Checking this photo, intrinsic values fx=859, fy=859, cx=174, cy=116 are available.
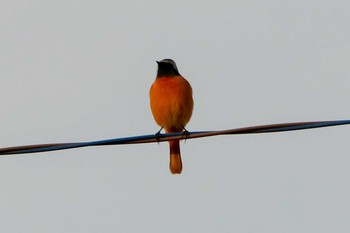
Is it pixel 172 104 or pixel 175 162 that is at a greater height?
pixel 172 104

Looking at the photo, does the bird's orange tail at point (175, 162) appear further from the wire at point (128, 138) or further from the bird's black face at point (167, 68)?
the wire at point (128, 138)

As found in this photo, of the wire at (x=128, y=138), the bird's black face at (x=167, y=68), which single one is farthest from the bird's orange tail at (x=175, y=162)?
the wire at (x=128, y=138)

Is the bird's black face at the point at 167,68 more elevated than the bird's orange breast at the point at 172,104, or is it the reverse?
the bird's black face at the point at 167,68

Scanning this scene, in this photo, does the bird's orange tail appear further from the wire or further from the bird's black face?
the wire

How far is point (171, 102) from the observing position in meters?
10.7

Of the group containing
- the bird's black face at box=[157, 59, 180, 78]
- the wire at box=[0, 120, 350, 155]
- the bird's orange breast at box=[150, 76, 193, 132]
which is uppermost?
the bird's black face at box=[157, 59, 180, 78]

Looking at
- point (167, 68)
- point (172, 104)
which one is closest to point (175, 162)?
point (172, 104)

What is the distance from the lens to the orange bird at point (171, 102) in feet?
35.2

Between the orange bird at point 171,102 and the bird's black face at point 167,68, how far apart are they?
0.02 m

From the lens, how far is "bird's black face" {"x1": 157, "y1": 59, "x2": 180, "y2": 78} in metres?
11.4

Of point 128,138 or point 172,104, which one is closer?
point 128,138

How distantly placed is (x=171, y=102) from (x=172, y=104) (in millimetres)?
32

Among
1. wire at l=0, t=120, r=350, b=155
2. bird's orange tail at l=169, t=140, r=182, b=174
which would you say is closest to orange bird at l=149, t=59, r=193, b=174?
bird's orange tail at l=169, t=140, r=182, b=174

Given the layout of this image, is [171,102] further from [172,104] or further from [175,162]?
[175,162]
